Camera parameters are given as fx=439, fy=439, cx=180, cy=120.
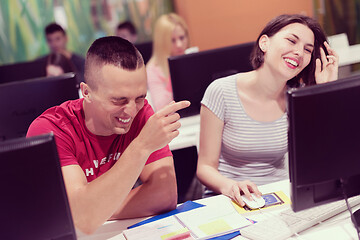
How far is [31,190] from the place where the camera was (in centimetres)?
107

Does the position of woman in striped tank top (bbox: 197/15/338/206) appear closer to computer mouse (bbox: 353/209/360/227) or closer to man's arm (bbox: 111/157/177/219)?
man's arm (bbox: 111/157/177/219)

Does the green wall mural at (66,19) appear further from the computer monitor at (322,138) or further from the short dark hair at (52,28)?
the computer monitor at (322,138)

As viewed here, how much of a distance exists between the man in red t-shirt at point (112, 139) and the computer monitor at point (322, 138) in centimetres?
36

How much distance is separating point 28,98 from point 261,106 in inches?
41.6

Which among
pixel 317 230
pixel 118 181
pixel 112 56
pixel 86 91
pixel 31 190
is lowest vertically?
pixel 317 230

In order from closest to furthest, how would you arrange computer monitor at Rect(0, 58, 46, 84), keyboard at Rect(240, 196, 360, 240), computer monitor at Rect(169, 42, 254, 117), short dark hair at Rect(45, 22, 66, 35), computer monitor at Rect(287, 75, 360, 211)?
computer monitor at Rect(287, 75, 360, 211) < keyboard at Rect(240, 196, 360, 240) < computer monitor at Rect(169, 42, 254, 117) < computer monitor at Rect(0, 58, 46, 84) < short dark hair at Rect(45, 22, 66, 35)

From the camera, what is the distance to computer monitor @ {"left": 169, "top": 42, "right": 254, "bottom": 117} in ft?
8.05

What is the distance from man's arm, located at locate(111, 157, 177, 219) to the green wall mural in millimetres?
4689

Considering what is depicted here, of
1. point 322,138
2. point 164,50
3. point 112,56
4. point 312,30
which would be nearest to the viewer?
point 322,138

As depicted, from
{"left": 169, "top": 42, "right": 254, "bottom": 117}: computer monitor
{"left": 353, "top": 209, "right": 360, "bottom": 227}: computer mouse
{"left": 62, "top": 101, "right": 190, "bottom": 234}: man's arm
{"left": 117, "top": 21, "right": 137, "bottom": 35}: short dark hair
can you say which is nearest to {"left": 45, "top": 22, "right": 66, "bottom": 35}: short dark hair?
{"left": 117, "top": 21, "right": 137, "bottom": 35}: short dark hair

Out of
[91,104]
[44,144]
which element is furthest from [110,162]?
[44,144]

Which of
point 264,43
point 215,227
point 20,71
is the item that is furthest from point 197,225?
point 20,71

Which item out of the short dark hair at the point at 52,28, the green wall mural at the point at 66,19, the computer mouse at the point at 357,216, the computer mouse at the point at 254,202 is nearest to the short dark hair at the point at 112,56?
the computer mouse at the point at 254,202

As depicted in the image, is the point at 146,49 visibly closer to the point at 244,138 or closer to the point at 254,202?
the point at 244,138
